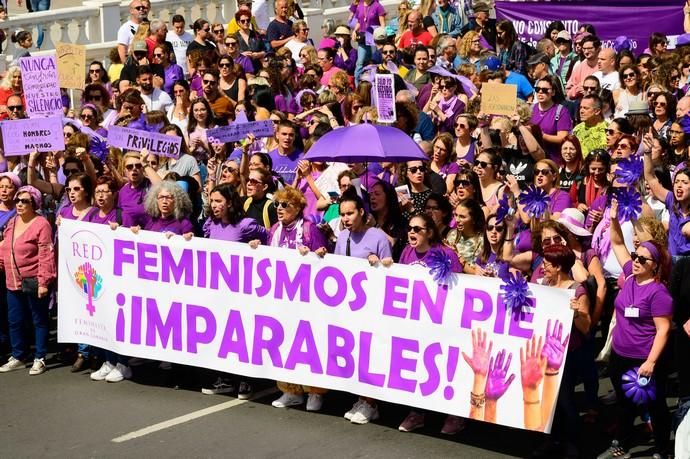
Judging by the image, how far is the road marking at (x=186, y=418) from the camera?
984 centimetres

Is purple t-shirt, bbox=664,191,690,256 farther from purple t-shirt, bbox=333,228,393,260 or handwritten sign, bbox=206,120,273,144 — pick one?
handwritten sign, bbox=206,120,273,144

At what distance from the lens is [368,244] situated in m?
10.0

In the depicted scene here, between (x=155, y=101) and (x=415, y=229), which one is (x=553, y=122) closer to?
(x=415, y=229)

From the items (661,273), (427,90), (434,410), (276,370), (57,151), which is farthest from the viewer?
(427,90)

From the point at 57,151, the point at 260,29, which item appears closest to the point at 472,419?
the point at 57,151

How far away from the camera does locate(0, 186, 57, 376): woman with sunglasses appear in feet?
38.0

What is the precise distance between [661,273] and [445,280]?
146 centimetres

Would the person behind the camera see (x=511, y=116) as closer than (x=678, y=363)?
No

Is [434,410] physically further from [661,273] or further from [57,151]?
[57,151]

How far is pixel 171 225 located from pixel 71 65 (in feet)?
15.0

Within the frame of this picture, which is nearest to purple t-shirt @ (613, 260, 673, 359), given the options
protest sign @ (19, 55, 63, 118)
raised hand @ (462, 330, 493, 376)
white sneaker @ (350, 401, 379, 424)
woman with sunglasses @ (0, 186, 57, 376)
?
raised hand @ (462, 330, 493, 376)

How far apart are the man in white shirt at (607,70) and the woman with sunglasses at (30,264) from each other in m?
6.83

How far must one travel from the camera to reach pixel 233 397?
1081 centimetres

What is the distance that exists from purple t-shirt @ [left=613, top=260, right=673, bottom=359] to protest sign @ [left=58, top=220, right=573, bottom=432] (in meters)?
0.43
